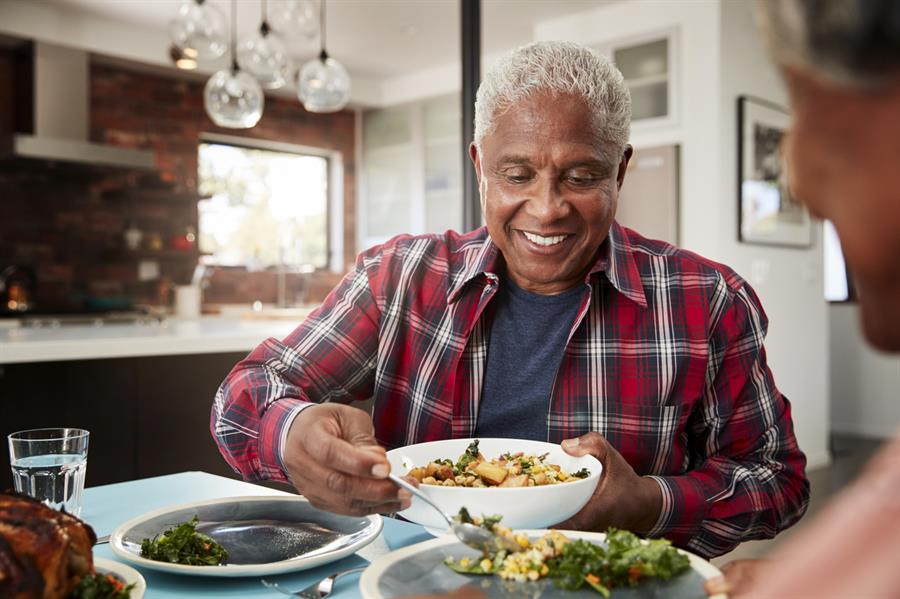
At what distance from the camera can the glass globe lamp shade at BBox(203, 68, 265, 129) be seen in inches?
143

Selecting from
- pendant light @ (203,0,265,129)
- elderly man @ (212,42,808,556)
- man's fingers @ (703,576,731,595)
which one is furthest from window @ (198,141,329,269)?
man's fingers @ (703,576,731,595)

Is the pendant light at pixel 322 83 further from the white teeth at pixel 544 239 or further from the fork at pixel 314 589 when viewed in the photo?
the fork at pixel 314 589

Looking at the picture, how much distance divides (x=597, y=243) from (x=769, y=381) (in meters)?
0.37

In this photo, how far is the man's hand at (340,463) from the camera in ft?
3.05

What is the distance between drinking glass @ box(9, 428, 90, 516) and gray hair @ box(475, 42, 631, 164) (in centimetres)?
78

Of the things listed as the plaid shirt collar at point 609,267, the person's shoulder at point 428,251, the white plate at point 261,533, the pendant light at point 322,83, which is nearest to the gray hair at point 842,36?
the white plate at point 261,533

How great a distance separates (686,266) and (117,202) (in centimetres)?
513

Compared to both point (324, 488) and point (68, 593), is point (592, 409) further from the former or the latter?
point (68, 593)

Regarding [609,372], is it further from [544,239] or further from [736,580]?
[736,580]

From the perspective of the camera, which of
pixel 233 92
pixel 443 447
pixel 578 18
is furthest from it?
pixel 578 18

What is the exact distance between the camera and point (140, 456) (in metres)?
3.07

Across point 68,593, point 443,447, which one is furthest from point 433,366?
point 68,593

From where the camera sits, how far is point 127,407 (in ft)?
10.0

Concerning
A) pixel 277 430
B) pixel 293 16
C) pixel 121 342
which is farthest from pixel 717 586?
pixel 293 16
